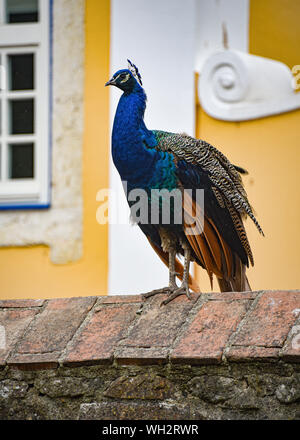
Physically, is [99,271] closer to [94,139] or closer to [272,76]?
[94,139]

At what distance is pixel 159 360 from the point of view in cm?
277

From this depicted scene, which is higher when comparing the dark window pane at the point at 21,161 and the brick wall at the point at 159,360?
the dark window pane at the point at 21,161

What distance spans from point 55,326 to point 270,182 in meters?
2.95

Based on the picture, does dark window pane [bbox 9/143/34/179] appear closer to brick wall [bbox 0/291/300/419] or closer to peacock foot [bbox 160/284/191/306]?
peacock foot [bbox 160/284/191/306]

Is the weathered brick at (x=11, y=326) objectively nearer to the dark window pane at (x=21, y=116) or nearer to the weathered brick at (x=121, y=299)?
the weathered brick at (x=121, y=299)

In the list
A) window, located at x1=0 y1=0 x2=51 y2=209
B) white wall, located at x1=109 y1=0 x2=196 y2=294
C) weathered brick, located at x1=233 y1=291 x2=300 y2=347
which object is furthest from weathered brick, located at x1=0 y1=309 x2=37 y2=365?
window, located at x1=0 y1=0 x2=51 y2=209

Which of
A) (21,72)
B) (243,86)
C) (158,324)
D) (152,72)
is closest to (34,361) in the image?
(158,324)

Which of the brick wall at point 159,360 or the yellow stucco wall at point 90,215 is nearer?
the brick wall at point 159,360

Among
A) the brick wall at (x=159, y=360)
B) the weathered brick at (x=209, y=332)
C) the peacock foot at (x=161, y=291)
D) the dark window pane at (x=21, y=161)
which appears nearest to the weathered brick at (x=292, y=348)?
the brick wall at (x=159, y=360)

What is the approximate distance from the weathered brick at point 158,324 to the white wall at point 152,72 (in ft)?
9.43

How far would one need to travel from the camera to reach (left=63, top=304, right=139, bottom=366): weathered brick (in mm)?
2854

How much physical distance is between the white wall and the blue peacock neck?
2.07 meters

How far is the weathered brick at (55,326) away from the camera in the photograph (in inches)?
117
